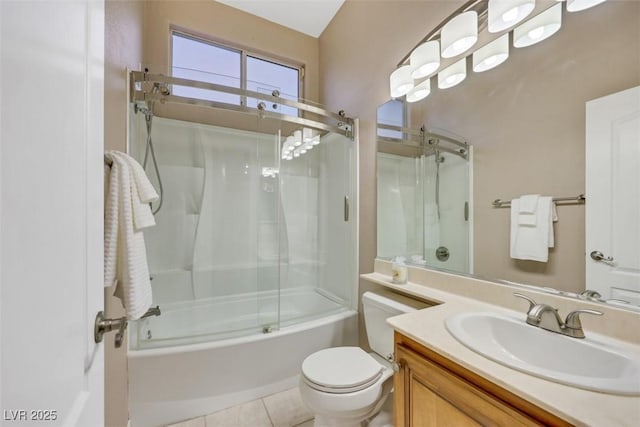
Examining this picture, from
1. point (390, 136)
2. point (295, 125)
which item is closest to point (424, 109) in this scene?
point (390, 136)

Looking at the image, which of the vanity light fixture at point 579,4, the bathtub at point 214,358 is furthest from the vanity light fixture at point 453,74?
the bathtub at point 214,358

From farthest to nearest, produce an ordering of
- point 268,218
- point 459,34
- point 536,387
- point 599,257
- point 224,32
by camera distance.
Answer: point 224,32, point 268,218, point 459,34, point 599,257, point 536,387

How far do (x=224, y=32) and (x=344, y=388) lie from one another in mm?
3026

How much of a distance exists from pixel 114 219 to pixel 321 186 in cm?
182

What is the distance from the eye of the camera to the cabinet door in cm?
65

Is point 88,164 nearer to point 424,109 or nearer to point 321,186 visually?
point 424,109

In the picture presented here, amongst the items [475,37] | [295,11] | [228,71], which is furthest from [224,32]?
[475,37]

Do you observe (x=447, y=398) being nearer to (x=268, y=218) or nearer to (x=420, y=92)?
(x=420, y=92)

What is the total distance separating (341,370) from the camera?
1.28 metres

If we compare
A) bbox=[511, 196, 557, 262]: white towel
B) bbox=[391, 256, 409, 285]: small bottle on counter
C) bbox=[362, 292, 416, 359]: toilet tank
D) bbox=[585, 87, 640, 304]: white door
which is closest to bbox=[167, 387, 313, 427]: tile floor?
bbox=[362, 292, 416, 359]: toilet tank

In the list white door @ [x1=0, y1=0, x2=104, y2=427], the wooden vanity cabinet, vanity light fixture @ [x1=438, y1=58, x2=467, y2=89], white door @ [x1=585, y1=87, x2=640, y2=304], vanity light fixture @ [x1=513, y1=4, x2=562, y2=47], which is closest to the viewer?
white door @ [x1=0, y1=0, x2=104, y2=427]

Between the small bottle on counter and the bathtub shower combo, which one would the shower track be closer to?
the bathtub shower combo

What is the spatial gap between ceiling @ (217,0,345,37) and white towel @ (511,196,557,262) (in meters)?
2.41

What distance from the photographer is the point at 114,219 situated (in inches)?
35.4
